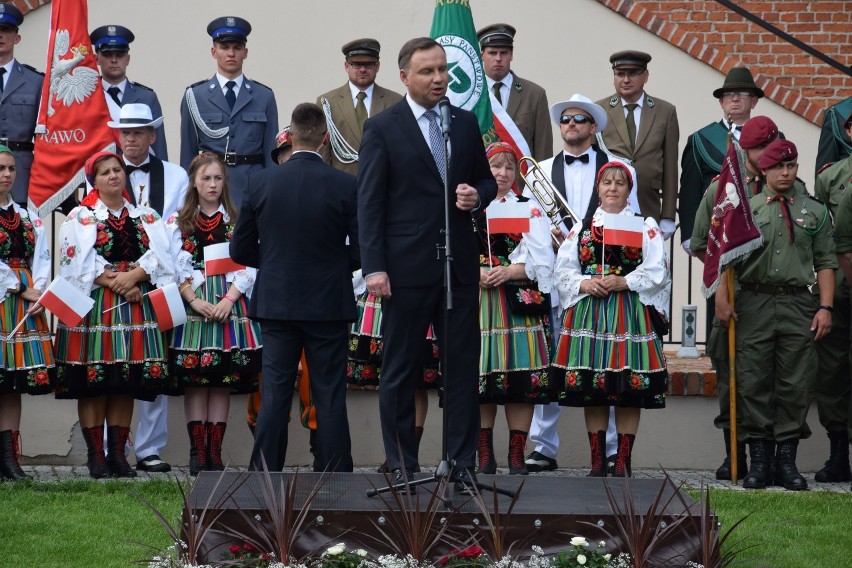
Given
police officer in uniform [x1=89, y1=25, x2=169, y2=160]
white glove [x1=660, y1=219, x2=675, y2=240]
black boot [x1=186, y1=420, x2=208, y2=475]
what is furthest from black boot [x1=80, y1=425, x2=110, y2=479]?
white glove [x1=660, y1=219, x2=675, y2=240]

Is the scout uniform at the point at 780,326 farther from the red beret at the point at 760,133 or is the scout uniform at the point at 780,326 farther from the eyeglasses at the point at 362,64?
the eyeglasses at the point at 362,64

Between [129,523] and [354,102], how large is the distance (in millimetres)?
3490

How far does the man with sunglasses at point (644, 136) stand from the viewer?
9.12 metres

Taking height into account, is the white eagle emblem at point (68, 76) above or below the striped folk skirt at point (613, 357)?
above

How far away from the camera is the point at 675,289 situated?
38.7 ft

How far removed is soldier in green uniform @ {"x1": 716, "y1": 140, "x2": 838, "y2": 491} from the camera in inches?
313

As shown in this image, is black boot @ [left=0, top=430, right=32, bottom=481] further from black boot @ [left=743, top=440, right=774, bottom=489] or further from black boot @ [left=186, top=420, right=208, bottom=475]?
black boot @ [left=743, top=440, right=774, bottom=489]

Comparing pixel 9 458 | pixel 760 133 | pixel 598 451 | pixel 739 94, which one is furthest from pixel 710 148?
pixel 9 458

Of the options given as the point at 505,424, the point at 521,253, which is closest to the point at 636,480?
the point at 521,253

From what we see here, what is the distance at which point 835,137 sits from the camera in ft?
29.0

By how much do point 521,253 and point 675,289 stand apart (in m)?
4.19

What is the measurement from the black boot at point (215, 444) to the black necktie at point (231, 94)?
6.86 ft

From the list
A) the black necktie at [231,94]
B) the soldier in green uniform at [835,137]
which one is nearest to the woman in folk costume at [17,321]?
the black necktie at [231,94]

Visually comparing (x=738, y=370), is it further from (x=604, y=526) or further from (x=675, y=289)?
(x=675, y=289)
